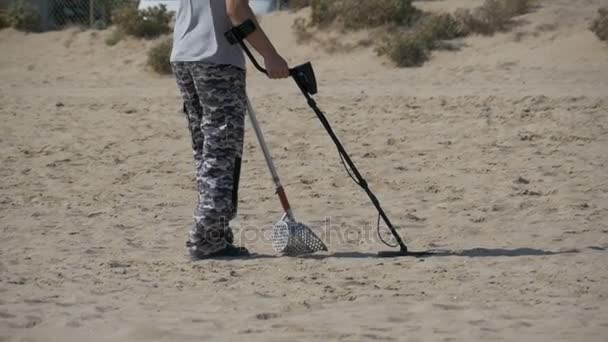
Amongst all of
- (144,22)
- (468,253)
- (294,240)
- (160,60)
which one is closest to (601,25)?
(160,60)

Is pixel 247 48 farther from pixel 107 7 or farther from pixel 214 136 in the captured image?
pixel 107 7

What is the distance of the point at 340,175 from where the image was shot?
9.65 meters

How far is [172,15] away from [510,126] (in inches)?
456

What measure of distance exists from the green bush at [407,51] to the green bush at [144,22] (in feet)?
18.0

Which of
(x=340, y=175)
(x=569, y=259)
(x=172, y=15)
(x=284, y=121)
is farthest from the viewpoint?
(x=172, y=15)

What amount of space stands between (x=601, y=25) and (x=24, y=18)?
1129 cm

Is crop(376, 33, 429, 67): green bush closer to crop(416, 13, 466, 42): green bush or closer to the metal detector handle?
crop(416, 13, 466, 42): green bush

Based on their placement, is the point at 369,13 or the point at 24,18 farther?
the point at 24,18

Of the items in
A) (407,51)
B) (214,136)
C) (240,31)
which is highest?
(240,31)

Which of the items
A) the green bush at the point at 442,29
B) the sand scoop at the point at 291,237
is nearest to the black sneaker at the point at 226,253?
the sand scoop at the point at 291,237

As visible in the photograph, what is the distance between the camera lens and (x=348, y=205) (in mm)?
8547

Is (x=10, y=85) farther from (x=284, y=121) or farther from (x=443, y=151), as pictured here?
(x=443, y=151)

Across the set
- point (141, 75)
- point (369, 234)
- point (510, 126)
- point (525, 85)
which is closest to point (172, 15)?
point (141, 75)

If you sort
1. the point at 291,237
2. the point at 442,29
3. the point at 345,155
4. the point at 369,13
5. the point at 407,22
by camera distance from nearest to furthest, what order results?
1. the point at 291,237
2. the point at 345,155
3. the point at 442,29
4. the point at 407,22
5. the point at 369,13
